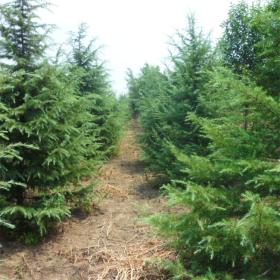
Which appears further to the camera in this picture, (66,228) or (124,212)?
(124,212)

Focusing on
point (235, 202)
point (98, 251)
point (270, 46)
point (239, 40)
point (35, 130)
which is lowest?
point (98, 251)

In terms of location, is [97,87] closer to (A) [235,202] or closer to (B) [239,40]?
(B) [239,40]

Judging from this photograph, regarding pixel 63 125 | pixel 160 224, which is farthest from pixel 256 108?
pixel 63 125

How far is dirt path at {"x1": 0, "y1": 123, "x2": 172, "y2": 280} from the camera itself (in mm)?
4629

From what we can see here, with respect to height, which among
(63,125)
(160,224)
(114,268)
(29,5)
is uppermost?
(29,5)

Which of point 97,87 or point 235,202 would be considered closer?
point 235,202

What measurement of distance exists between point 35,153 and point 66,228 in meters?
1.29

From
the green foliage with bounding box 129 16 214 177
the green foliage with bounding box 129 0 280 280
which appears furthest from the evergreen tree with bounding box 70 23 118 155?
the green foliage with bounding box 129 0 280 280

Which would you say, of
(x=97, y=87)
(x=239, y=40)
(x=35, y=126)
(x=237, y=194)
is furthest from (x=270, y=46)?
(x=97, y=87)

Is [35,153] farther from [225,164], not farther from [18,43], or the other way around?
[225,164]

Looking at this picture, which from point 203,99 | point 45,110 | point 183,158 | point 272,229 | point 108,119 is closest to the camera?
point 272,229

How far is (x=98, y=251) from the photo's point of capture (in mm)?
5148

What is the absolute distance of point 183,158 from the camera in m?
4.04

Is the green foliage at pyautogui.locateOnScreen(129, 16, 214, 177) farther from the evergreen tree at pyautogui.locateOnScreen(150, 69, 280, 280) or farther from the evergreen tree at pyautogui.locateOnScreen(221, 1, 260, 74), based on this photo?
the evergreen tree at pyautogui.locateOnScreen(150, 69, 280, 280)
